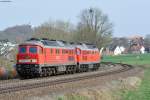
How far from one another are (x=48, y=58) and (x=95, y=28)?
89148 mm

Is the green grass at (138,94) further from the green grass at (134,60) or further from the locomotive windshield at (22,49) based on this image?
the green grass at (134,60)

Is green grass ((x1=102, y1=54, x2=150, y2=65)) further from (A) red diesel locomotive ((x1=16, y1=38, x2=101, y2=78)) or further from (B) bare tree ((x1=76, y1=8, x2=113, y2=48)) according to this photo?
(A) red diesel locomotive ((x1=16, y1=38, x2=101, y2=78))

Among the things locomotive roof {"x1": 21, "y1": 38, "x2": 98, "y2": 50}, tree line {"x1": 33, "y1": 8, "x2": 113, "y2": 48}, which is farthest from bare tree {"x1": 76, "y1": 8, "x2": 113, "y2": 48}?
→ locomotive roof {"x1": 21, "y1": 38, "x2": 98, "y2": 50}

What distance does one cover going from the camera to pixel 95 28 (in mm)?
129000

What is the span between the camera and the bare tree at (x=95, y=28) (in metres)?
119

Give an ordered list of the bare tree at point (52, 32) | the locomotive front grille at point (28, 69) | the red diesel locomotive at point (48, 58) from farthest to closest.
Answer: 1. the bare tree at point (52, 32)
2. the red diesel locomotive at point (48, 58)
3. the locomotive front grille at point (28, 69)

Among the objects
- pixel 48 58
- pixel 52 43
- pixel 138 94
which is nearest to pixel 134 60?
pixel 52 43

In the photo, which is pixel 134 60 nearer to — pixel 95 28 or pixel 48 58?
pixel 95 28

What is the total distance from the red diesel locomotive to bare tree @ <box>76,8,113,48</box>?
65.6 meters

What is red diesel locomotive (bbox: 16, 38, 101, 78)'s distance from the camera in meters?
38.4

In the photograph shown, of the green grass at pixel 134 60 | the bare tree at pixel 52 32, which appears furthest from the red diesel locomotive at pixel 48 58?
the bare tree at pixel 52 32

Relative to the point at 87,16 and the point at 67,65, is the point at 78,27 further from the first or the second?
the point at 67,65

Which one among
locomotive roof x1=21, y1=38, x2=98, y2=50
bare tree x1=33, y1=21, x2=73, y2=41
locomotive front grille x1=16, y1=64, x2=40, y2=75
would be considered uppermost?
bare tree x1=33, y1=21, x2=73, y2=41

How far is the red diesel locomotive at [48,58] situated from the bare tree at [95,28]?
215ft
